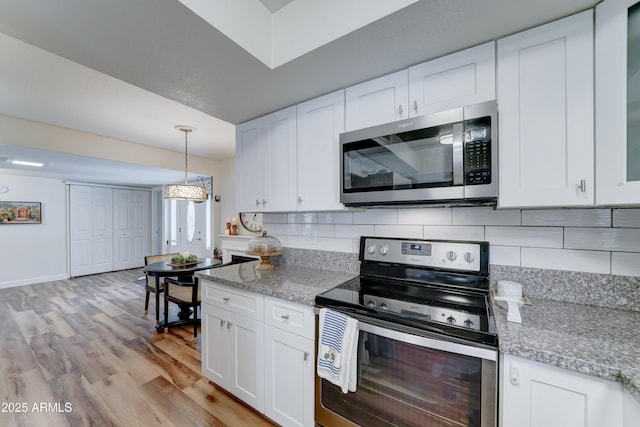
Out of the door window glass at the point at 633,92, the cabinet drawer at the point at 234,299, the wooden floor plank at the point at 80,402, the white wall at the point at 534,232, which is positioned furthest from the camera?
the wooden floor plank at the point at 80,402

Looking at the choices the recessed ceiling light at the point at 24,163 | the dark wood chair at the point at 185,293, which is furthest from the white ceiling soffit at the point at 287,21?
the recessed ceiling light at the point at 24,163

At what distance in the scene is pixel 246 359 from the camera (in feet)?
5.36

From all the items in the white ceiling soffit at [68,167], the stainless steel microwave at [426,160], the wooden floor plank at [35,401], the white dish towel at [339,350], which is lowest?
the wooden floor plank at [35,401]

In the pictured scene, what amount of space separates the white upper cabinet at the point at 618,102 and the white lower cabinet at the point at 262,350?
53.1 inches

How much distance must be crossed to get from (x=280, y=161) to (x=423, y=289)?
128 cm

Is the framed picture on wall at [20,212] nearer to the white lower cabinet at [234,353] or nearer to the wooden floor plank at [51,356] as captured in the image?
the wooden floor plank at [51,356]

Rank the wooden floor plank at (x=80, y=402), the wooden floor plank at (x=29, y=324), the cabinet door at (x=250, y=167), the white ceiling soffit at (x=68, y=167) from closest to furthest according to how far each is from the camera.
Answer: the wooden floor plank at (x=80, y=402)
the cabinet door at (x=250, y=167)
the wooden floor plank at (x=29, y=324)
the white ceiling soffit at (x=68, y=167)

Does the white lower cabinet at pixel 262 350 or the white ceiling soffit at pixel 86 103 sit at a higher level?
the white ceiling soffit at pixel 86 103

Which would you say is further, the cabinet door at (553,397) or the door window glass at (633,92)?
the door window glass at (633,92)

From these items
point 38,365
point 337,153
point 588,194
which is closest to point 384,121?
point 337,153

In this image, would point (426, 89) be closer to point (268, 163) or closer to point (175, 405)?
point (268, 163)

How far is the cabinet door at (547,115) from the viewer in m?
1.01

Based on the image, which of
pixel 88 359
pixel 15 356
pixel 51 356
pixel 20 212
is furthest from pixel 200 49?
pixel 20 212

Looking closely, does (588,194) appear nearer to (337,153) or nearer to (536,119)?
(536,119)
